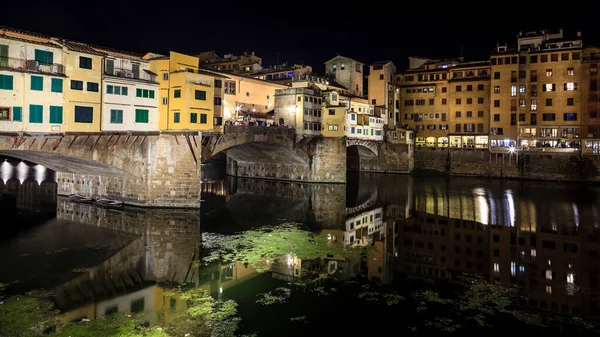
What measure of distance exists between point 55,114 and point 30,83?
2559 millimetres

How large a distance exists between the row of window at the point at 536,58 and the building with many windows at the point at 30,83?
63.8 m

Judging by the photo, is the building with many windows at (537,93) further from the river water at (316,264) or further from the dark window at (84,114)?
the dark window at (84,114)

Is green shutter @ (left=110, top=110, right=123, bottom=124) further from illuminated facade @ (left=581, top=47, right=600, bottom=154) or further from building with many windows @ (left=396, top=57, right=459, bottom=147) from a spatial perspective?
illuminated facade @ (left=581, top=47, right=600, bottom=154)

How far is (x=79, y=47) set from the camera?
3103 cm

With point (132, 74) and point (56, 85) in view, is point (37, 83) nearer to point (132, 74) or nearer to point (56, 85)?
point (56, 85)

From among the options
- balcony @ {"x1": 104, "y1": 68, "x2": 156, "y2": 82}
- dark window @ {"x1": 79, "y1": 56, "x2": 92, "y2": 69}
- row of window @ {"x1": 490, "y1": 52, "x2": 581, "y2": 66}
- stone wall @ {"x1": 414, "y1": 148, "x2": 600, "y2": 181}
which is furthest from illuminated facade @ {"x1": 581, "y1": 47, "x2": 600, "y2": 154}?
dark window @ {"x1": 79, "y1": 56, "x2": 92, "y2": 69}

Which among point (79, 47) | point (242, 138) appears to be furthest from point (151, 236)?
point (242, 138)

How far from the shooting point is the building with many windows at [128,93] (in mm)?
32719

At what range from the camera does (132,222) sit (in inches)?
1216

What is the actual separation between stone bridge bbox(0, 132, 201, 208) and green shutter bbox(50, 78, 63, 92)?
385 cm

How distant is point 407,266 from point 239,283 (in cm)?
908

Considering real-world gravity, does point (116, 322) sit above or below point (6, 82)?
below

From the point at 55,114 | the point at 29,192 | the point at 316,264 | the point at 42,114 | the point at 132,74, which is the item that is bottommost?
the point at 316,264

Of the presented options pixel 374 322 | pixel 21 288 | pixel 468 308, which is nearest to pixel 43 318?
pixel 21 288
